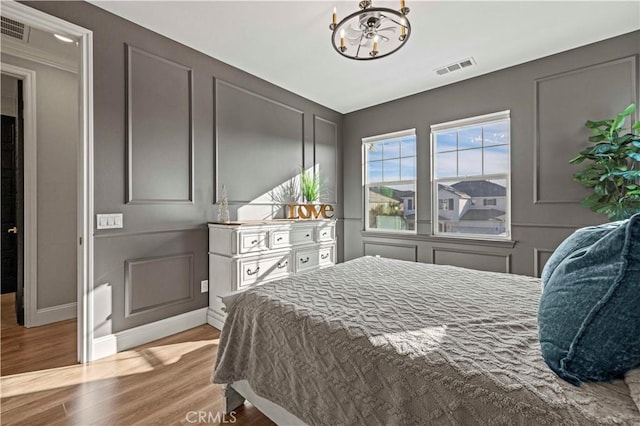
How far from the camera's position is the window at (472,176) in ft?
11.2

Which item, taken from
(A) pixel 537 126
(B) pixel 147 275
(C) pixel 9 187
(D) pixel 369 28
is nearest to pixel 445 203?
(A) pixel 537 126

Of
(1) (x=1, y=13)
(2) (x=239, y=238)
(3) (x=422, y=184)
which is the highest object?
(1) (x=1, y=13)

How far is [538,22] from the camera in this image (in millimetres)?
2533

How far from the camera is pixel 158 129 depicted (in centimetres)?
270

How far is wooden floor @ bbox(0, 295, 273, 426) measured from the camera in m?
1.65

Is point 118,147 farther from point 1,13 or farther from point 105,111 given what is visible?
point 1,13

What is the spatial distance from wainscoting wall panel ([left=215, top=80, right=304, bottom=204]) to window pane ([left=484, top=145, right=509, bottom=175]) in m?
2.34

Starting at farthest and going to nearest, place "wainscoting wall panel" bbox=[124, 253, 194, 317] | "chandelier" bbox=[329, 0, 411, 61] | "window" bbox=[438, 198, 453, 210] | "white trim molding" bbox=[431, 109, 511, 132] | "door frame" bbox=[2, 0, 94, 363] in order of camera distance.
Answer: "window" bbox=[438, 198, 453, 210] < "white trim molding" bbox=[431, 109, 511, 132] < "wainscoting wall panel" bbox=[124, 253, 194, 317] < "door frame" bbox=[2, 0, 94, 363] < "chandelier" bbox=[329, 0, 411, 61]

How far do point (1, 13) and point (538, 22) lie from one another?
4021 mm

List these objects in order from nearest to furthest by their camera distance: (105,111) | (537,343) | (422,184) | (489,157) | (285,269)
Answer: (537,343), (105,111), (285,269), (489,157), (422,184)

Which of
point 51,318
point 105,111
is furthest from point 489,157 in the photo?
point 51,318

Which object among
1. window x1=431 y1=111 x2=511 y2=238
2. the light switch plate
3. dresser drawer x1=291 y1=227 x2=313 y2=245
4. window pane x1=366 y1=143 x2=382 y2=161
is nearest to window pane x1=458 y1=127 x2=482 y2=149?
window x1=431 y1=111 x2=511 y2=238

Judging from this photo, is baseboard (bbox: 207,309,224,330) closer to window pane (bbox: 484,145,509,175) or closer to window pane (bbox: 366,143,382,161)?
window pane (bbox: 366,143,382,161)

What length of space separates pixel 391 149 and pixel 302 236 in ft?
6.53
